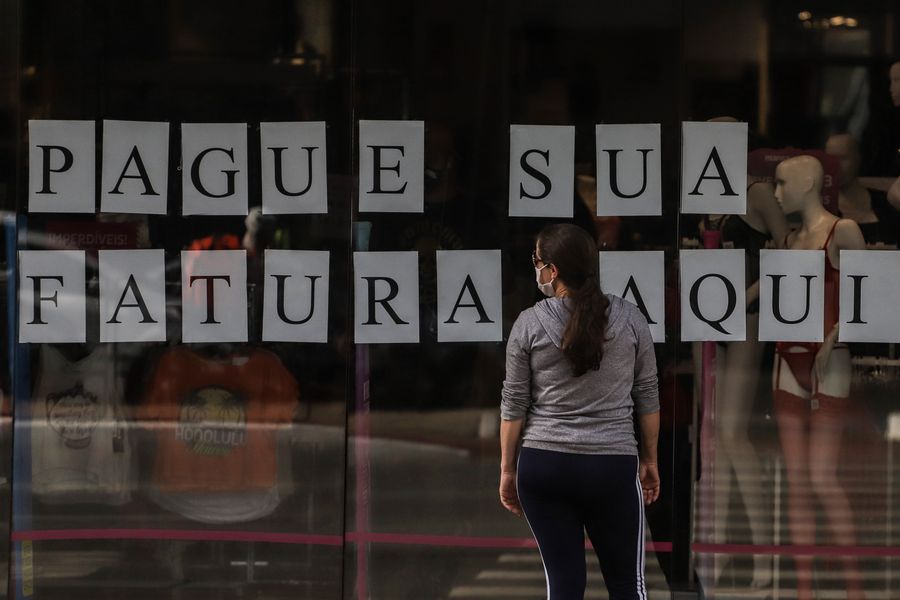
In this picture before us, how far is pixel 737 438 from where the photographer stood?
20.1ft

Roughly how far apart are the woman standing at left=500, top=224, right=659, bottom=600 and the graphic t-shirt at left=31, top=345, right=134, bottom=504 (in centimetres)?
243

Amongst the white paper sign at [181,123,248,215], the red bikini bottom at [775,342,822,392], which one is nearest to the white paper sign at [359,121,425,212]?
the white paper sign at [181,123,248,215]

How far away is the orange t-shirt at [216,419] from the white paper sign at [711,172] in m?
2.08

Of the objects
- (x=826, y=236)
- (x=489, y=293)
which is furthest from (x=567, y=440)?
(x=826, y=236)

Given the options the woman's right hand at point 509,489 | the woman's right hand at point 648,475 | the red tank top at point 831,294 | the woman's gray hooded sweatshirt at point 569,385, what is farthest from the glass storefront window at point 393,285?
the woman's gray hooded sweatshirt at point 569,385

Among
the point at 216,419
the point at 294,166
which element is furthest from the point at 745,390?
the point at 216,419

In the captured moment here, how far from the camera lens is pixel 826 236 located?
19.9 feet

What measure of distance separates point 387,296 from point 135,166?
132cm

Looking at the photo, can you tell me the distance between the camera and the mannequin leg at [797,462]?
611 centimetres

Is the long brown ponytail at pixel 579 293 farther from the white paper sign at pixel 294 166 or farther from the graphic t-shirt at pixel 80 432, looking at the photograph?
the graphic t-shirt at pixel 80 432

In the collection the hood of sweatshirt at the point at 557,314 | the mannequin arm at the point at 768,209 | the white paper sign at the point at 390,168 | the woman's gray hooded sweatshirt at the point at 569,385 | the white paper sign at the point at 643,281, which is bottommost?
the woman's gray hooded sweatshirt at the point at 569,385

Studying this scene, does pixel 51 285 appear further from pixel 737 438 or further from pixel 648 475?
pixel 737 438

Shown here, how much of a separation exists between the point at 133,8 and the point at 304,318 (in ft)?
5.39

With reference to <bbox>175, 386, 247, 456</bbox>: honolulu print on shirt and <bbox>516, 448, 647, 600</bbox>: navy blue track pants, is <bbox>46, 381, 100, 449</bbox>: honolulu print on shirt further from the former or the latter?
<bbox>516, 448, 647, 600</bbox>: navy blue track pants
